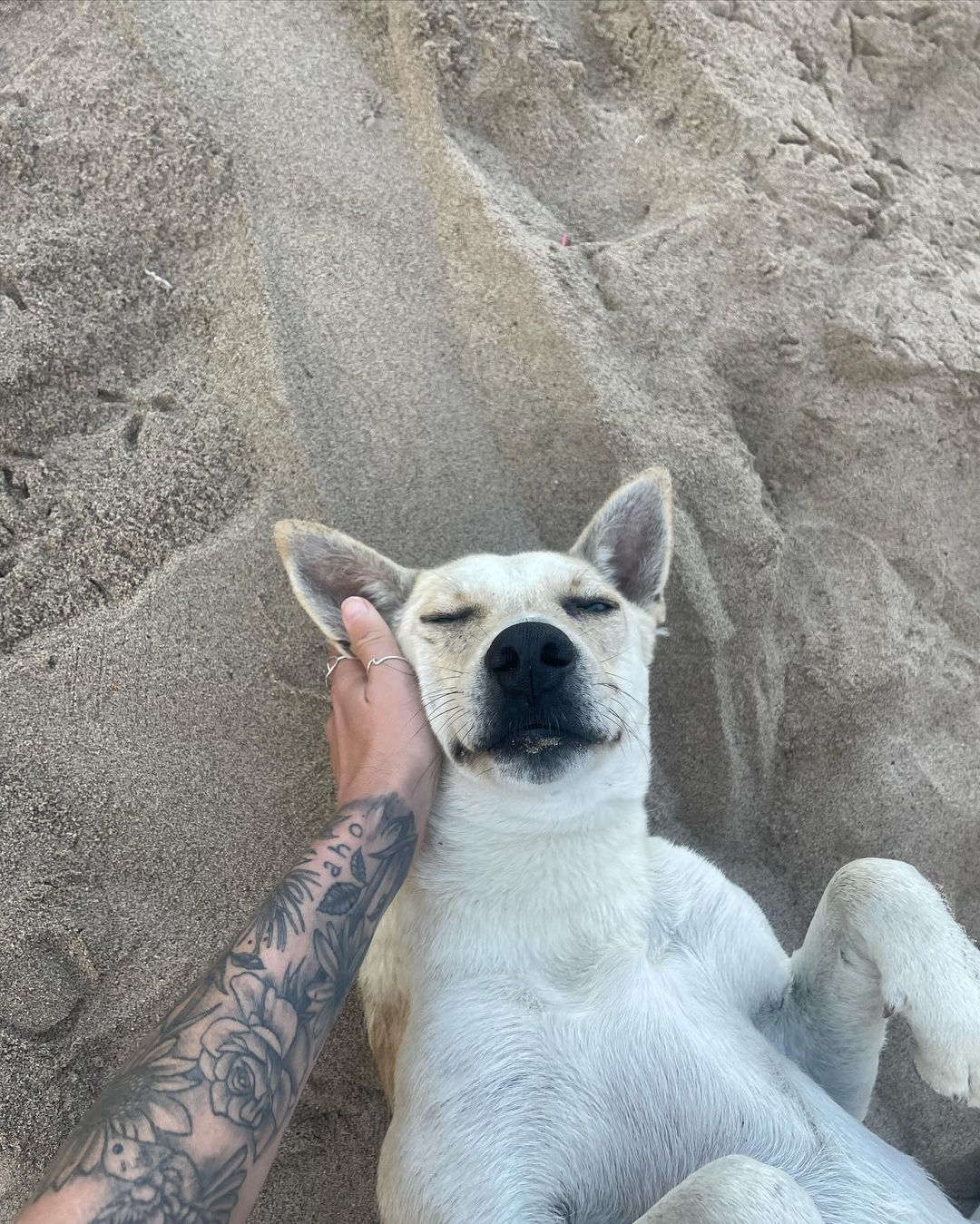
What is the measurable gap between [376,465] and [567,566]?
1086 millimetres

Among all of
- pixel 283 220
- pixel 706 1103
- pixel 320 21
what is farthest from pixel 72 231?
pixel 706 1103

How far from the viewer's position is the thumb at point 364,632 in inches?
129

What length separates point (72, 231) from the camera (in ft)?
12.2

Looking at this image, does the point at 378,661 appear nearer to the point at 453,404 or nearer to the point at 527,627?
the point at 527,627

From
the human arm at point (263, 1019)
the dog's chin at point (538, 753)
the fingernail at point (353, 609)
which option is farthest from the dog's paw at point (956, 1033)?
the fingernail at point (353, 609)

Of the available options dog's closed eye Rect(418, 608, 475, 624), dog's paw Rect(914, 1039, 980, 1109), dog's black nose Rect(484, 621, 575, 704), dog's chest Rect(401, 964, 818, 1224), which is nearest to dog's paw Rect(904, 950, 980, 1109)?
dog's paw Rect(914, 1039, 980, 1109)

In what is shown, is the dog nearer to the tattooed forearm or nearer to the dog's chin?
the dog's chin

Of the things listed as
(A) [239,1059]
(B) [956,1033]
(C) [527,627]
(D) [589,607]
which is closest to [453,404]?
(D) [589,607]

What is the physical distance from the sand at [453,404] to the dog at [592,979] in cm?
67

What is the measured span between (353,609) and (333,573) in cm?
20

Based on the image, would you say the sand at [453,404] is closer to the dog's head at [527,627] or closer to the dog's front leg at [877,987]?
the dog's head at [527,627]

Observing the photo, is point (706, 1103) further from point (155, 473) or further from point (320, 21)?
point (320, 21)

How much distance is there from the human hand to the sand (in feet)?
1.79

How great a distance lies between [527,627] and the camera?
2.84m
